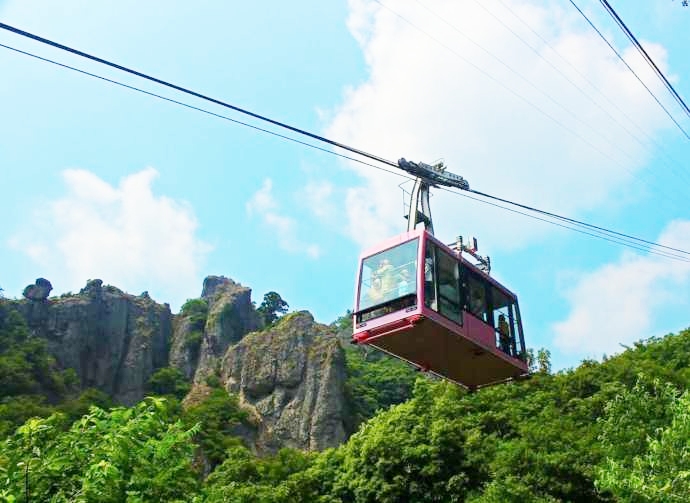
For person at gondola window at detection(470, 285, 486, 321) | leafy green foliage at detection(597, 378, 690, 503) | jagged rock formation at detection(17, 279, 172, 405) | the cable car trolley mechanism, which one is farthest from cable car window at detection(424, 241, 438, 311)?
jagged rock formation at detection(17, 279, 172, 405)

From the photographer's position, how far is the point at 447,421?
36.7 m

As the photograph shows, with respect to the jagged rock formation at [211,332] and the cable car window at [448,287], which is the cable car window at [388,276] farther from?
the jagged rock formation at [211,332]

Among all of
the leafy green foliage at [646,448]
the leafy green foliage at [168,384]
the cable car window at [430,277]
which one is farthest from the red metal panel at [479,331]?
the leafy green foliage at [168,384]

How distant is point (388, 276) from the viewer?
15141mm

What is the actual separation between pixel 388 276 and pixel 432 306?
117cm

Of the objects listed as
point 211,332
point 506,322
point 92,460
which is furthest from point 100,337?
point 92,460

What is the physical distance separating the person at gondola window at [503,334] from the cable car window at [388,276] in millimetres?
2940

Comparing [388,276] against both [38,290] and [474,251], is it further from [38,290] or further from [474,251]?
[38,290]

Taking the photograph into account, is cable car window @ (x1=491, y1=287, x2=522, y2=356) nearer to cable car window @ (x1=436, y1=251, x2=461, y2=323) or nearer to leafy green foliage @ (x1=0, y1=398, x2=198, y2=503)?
cable car window @ (x1=436, y1=251, x2=461, y2=323)

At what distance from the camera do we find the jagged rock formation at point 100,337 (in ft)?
237

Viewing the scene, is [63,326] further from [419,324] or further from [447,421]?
[419,324]

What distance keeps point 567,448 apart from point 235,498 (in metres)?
13.5

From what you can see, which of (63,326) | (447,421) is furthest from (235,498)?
(63,326)

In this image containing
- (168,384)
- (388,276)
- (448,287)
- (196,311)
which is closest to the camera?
(448,287)
